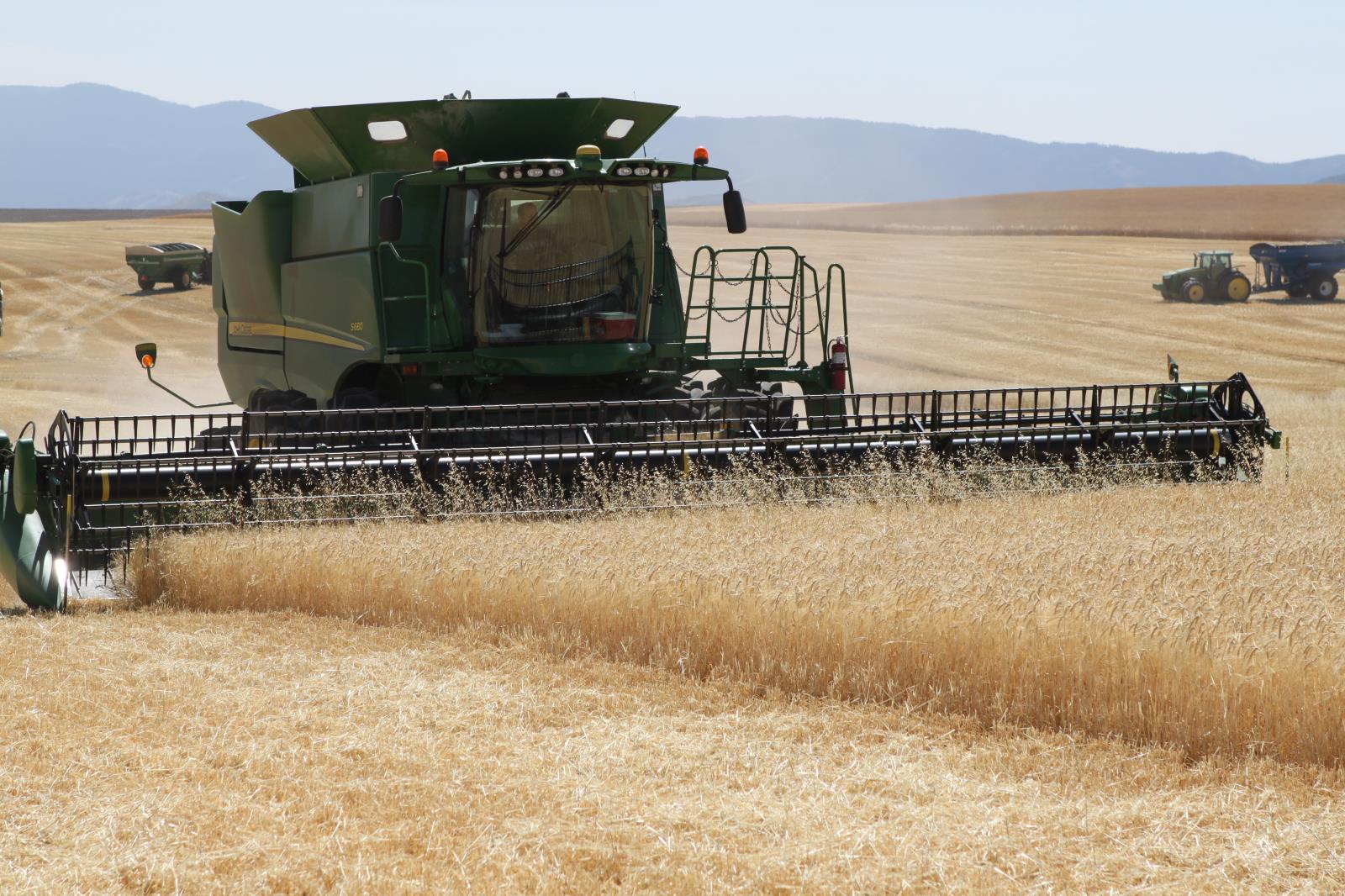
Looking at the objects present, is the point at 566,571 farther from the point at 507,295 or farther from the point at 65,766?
the point at 507,295

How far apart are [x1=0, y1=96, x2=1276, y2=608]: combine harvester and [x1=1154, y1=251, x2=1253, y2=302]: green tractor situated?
21.9 m

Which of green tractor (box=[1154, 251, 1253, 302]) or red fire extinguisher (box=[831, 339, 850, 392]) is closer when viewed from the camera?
red fire extinguisher (box=[831, 339, 850, 392])

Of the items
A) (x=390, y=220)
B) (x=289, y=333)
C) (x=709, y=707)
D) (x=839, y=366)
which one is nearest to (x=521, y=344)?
(x=390, y=220)

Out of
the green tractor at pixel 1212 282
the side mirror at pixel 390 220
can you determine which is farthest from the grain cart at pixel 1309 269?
the side mirror at pixel 390 220

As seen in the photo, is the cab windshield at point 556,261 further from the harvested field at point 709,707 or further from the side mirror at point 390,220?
the harvested field at point 709,707

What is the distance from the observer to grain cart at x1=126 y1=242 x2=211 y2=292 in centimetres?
3281

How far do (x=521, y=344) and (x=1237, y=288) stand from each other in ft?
82.0

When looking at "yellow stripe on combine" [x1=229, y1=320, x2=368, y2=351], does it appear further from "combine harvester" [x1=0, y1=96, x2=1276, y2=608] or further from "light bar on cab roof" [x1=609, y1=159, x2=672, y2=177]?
"light bar on cab roof" [x1=609, y1=159, x2=672, y2=177]

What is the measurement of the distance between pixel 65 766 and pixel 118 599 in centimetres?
269

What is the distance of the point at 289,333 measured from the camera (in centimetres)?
977

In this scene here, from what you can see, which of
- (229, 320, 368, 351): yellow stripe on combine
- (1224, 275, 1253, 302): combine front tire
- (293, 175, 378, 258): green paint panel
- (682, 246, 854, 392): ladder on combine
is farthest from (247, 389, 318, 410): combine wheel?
(1224, 275, 1253, 302): combine front tire

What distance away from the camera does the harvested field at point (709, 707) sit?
3406 mm

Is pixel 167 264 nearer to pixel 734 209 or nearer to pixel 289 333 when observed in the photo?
pixel 289 333

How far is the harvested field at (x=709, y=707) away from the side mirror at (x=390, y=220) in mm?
1868
